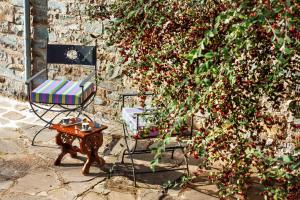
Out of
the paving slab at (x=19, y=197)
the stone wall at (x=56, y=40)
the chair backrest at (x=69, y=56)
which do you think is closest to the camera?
the paving slab at (x=19, y=197)

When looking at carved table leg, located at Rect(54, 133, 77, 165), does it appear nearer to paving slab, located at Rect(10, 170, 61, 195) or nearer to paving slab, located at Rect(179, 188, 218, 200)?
paving slab, located at Rect(10, 170, 61, 195)

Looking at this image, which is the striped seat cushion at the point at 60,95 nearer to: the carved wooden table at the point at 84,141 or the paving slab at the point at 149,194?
the carved wooden table at the point at 84,141

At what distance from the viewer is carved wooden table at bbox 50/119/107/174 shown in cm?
462

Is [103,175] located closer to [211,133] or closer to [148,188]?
[148,188]

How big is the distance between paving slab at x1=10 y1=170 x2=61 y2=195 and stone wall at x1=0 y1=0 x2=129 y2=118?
162 centimetres

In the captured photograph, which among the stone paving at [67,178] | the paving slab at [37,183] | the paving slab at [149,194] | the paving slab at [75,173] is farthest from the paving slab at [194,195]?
the paving slab at [37,183]

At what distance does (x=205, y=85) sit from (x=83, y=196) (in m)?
2.10

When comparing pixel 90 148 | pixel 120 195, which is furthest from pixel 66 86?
pixel 120 195

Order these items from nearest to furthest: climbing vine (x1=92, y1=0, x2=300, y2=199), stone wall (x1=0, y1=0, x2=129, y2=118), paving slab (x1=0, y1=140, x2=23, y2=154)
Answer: climbing vine (x1=92, y1=0, x2=300, y2=199) → paving slab (x1=0, y1=140, x2=23, y2=154) → stone wall (x1=0, y1=0, x2=129, y2=118)

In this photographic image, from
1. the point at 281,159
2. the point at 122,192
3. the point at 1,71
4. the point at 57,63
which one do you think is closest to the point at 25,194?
the point at 122,192

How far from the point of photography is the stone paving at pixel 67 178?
14.1 ft

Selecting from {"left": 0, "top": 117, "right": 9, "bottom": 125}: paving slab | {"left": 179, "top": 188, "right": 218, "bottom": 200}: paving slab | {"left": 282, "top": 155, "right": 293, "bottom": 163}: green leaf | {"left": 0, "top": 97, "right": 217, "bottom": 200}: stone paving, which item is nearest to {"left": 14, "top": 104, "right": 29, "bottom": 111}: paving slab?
{"left": 0, "top": 117, "right": 9, "bottom": 125}: paving slab

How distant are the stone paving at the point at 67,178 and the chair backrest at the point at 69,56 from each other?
0.92m

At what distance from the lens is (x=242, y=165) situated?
280 centimetres
